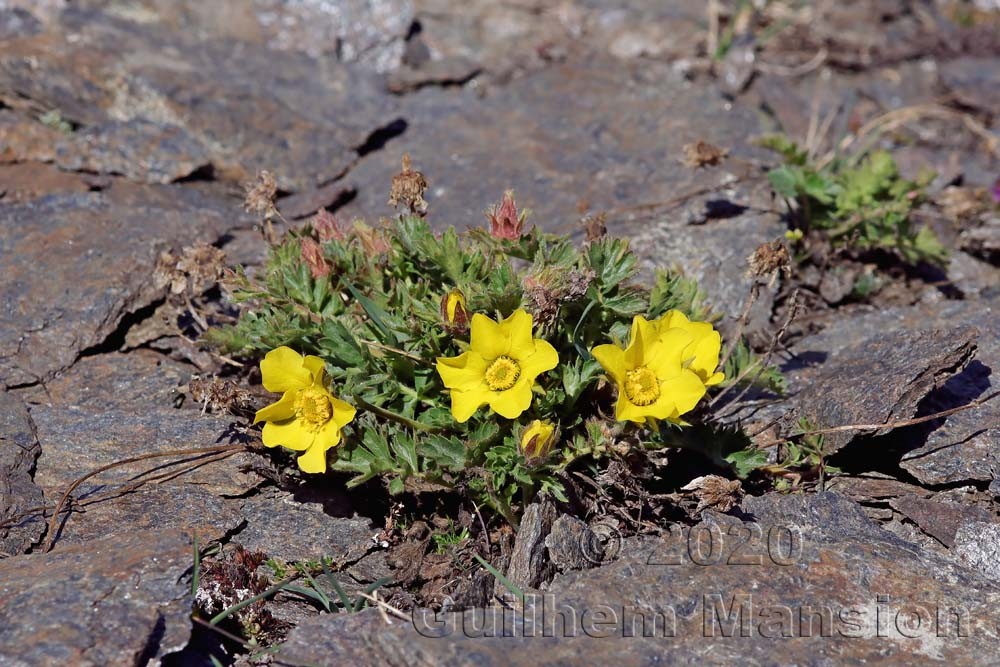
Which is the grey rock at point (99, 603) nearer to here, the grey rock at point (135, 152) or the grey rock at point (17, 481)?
the grey rock at point (17, 481)

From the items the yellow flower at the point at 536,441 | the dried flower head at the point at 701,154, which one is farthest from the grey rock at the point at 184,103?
the yellow flower at the point at 536,441

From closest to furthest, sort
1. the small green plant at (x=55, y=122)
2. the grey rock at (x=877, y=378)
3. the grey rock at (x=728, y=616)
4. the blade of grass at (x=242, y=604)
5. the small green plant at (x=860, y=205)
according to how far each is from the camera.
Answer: the grey rock at (x=728, y=616) → the blade of grass at (x=242, y=604) → the grey rock at (x=877, y=378) → the small green plant at (x=860, y=205) → the small green plant at (x=55, y=122)

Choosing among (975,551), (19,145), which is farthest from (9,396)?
(975,551)

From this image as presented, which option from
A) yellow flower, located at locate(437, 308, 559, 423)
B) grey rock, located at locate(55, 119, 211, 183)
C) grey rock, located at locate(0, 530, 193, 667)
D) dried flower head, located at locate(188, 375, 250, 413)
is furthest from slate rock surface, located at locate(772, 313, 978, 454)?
grey rock, located at locate(55, 119, 211, 183)

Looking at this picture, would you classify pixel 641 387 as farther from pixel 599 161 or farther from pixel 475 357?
pixel 599 161

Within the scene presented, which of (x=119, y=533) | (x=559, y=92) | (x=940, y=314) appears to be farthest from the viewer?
(x=559, y=92)

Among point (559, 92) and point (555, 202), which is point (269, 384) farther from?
point (559, 92)

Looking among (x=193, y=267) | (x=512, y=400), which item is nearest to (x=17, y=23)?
(x=193, y=267)
